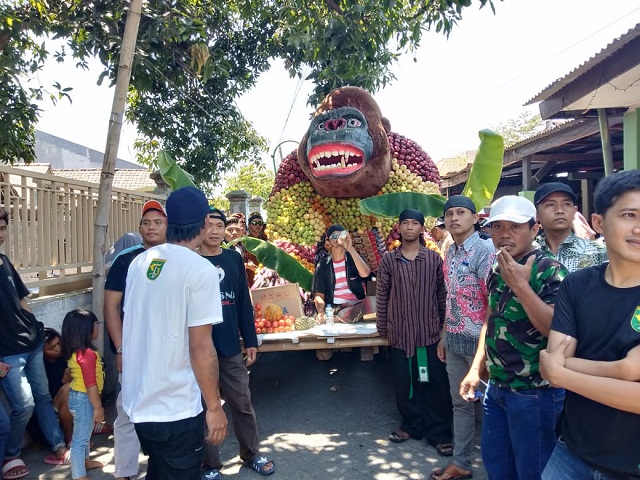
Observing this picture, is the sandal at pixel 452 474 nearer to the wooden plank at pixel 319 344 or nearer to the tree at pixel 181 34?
the wooden plank at pixel 319 344

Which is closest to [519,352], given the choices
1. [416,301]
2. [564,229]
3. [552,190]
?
[564,229]

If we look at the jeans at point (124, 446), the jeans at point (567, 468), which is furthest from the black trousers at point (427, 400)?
the jeans at point (124, 446)

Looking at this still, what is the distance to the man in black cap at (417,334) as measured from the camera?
11.7 feet

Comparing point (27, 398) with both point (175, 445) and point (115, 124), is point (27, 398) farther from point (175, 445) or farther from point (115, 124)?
point (115, 124)

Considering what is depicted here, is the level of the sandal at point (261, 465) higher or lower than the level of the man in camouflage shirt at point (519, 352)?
lower

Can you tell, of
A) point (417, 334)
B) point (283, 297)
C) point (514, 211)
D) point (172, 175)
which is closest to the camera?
point (514, 211)

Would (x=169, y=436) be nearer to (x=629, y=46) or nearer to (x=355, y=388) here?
(x=355, y=388)

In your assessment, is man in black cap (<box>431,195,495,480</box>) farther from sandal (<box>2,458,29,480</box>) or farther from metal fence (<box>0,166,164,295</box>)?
metal fence (<box>0,166,164,295</box>)

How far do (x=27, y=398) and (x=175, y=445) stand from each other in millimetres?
1868

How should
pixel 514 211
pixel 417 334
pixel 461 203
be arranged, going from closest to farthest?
pixel 514 211 → pixel 461 203 → pixel 417 334

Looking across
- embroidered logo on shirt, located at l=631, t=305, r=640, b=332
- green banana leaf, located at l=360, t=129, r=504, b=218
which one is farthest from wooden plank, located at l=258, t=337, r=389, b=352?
embroidered logo on shirt, located at l=631, t=305, r=640, b=332

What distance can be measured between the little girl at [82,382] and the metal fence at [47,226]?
108 cm

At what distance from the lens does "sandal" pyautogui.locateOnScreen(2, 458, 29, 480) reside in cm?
320

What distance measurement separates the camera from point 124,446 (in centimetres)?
297
